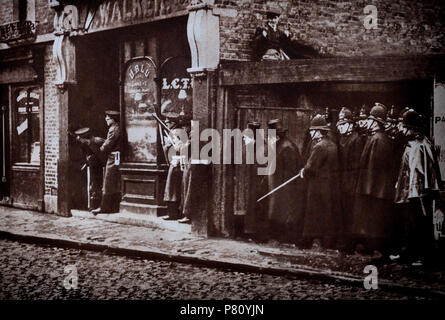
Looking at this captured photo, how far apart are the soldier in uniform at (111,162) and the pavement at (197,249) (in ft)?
0.85

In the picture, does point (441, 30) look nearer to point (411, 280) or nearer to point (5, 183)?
point (411, 280)

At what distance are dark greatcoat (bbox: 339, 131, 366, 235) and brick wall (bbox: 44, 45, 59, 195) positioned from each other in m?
6.12

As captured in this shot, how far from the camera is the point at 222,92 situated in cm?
829

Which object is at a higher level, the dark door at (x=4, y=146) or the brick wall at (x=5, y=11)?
the brick wall at (x=5, y=11)

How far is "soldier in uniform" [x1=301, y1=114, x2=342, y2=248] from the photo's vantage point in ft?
24.4

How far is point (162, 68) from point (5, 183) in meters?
5.02

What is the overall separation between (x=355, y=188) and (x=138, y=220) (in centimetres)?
424

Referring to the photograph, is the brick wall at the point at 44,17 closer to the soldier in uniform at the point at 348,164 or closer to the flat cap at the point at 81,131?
the flat cap at the point at 81,131

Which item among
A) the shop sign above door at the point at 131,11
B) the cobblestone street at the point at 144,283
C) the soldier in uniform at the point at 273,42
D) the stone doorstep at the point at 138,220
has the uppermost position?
the shop sign above door at the point at 131,11

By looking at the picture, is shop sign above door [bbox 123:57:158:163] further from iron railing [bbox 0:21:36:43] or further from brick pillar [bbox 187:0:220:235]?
iron railing [bbox 0:21:36:43]

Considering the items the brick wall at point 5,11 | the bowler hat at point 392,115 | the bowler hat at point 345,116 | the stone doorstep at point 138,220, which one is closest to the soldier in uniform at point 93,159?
the stone doorstep at point 138,220

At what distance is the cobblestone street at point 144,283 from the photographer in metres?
5.68

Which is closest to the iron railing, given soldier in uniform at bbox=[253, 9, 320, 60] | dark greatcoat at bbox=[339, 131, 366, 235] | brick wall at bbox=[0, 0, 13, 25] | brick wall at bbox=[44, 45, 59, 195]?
brick wall at bbox=[0, 0, 13, 25]

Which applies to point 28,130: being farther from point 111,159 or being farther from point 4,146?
point 111,159
